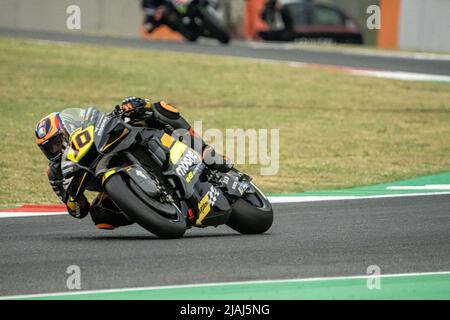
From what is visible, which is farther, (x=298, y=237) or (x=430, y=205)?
(x=430, y=205)

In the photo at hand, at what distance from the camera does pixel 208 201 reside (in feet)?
25.4

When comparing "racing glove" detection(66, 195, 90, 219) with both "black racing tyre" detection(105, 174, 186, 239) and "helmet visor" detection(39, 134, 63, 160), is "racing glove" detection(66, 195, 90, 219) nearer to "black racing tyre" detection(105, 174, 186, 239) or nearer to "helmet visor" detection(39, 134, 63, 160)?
"helmet visor" detection(39, 134, 63, 160)

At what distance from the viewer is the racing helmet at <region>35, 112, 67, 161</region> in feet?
24.9

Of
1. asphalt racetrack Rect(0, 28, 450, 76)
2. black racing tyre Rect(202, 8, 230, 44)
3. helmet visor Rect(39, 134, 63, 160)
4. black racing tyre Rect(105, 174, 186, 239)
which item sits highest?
helmet visor Rect(39, 134, 63, 160)

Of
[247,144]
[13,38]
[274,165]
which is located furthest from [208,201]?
[13,38]

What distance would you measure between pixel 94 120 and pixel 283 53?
15.3 meters

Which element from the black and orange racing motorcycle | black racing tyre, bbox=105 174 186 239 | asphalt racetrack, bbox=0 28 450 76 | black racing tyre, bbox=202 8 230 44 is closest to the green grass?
asphalt racetrack, bbox=0 28 450 76

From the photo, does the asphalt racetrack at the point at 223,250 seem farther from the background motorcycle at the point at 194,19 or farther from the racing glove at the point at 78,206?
the background motorcycle at the point at 194,19

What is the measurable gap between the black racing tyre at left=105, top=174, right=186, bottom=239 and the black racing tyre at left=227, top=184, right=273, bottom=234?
77 centimetres

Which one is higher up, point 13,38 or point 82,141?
point 82,141

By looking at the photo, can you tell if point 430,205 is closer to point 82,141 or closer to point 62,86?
point 82,141

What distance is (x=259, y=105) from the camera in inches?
671
